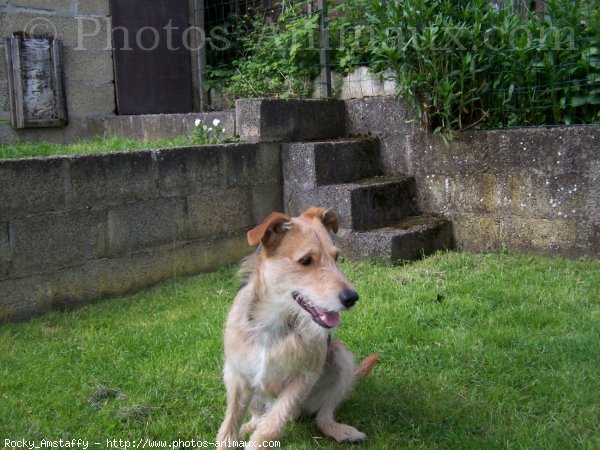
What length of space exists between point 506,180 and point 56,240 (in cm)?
422

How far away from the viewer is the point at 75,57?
839cm

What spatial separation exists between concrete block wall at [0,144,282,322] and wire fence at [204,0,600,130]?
4.37ft

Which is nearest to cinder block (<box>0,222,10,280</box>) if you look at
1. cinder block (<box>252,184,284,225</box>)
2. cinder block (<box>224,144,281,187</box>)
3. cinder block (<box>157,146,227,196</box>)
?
cinder block (<box>157,146,227,196</box>)

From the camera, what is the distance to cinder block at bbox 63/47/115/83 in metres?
8.36

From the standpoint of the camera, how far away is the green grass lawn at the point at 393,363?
11.7 ft

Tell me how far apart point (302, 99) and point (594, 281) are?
3580 millimetres

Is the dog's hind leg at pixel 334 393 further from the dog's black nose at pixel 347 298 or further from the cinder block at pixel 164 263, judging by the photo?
the cinder block at pixel 164 263

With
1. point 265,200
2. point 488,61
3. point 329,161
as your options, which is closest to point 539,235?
point 488,61

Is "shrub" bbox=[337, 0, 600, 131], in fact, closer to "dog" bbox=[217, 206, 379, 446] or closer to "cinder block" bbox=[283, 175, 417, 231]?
"cinder block" bbox=[283, 175, 417, 231]

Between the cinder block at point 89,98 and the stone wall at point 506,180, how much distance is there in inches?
141

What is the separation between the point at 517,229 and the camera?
6.45m

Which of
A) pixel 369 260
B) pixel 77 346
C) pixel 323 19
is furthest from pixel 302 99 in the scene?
pixel 77 346

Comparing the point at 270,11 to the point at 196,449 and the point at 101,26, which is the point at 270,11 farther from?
the point at 196,449

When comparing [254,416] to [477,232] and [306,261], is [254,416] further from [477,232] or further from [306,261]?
[477,232]
